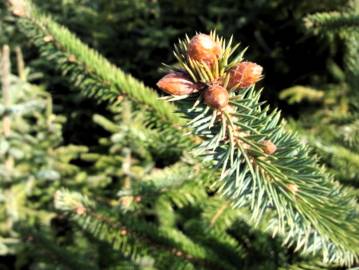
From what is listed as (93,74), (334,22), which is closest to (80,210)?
(93,74)

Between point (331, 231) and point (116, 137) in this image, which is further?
point (116, 137)

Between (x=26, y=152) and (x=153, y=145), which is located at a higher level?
(x=153, y=145)

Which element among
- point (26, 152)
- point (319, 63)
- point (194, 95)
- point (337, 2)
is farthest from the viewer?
point (319, 63)

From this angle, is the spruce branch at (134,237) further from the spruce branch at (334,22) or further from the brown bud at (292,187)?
the spruce branch at (334,22)

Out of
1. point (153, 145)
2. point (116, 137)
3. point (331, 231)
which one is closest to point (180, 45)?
point (331, 231)

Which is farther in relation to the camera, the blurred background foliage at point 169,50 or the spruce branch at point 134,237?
the blurred background foliage at point 169,50

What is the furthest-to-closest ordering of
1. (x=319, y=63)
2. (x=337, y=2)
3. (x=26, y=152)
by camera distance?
(x=319, y=63) → (x=26, y=152) → (x=337, y=2)

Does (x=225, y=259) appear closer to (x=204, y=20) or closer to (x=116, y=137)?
(x=116, y=137)

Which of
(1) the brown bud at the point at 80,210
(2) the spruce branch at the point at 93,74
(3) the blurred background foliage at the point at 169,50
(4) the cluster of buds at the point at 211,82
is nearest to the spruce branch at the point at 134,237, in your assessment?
(1) the brown bud at the point at 80,210

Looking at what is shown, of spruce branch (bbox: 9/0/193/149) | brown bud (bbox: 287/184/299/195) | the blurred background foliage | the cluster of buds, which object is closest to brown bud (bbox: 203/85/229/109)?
the cluster of buds
